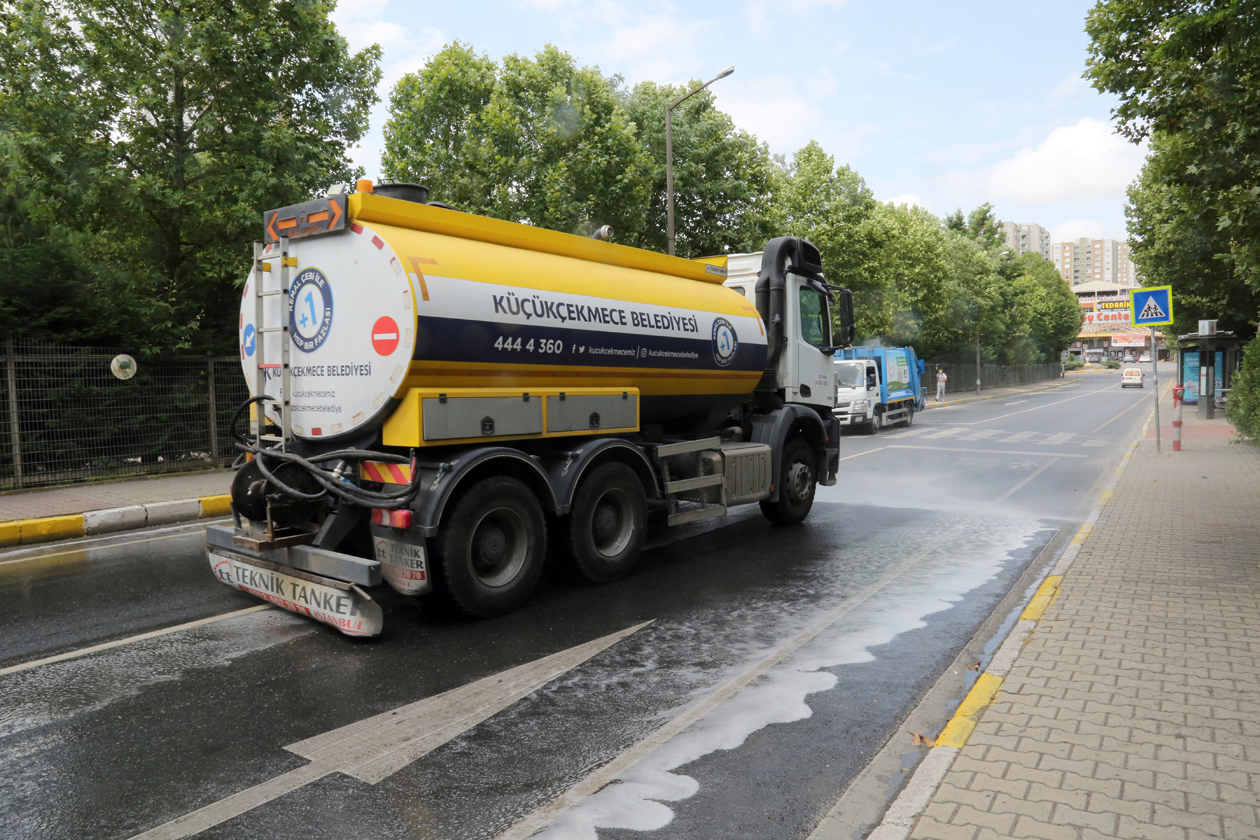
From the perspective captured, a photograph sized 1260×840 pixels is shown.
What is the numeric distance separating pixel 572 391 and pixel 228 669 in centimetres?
303

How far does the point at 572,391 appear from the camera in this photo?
6562 mm

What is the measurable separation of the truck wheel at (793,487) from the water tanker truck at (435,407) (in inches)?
83.3

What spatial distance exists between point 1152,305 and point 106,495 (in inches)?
674

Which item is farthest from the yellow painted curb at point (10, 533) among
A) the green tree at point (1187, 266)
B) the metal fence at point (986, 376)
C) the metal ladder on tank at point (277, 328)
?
the metal fence at point (986, 376)

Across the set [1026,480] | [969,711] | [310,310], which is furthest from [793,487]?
[1026,480]

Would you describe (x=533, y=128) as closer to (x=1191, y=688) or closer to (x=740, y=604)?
(x=740, y=604)

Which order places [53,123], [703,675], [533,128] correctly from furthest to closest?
[533,128] → [53,123] → [703,675]

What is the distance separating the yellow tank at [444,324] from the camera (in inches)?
218

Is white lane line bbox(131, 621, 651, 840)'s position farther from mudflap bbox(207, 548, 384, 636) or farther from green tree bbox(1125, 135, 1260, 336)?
green tree bbox(1125, 135, 1260, 336)

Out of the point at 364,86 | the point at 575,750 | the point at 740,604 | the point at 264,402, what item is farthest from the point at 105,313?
the point at 575,750

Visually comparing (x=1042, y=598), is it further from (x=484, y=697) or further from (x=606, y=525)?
(x=484, y=697)

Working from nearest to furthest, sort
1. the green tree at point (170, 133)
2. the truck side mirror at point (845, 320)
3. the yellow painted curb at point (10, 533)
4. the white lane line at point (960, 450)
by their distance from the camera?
the yellow painted curb at point (10, 533)
the truck side mirror at point (845, 320)
the green tree at point (170, 133)
the white lane line at point (960, 450)

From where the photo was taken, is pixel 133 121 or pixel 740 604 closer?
pixel 740 604

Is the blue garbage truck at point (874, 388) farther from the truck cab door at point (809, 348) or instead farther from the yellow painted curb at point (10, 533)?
the yellow painted curb at point (10, 533)
